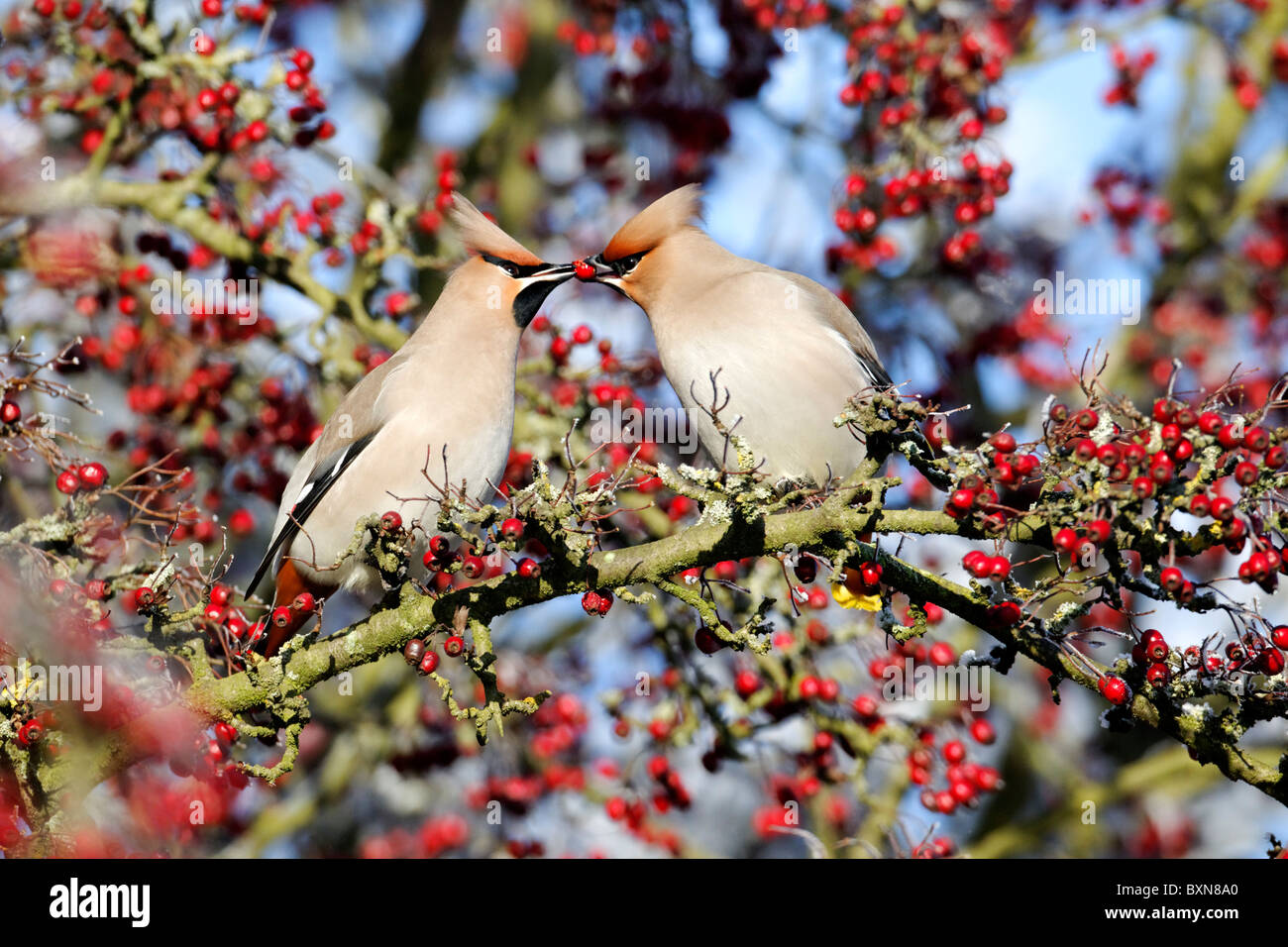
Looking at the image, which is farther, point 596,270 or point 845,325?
point 596,270

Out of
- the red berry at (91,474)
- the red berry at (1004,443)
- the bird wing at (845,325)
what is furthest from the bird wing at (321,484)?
the red berry at (1004,443)

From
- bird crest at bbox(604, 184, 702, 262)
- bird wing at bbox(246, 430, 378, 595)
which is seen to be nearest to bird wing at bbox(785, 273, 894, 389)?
bird crest at bbox(604, 184, 702, 262)

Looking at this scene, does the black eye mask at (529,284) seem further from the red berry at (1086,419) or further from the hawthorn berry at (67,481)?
the red berry at (1086,419)

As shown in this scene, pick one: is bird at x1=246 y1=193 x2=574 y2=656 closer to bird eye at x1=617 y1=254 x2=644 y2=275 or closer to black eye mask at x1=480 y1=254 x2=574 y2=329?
black eye mask at x1=480 y1=254 x2=574 y2=329

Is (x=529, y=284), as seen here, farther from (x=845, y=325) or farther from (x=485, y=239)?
(x=845, y=325)

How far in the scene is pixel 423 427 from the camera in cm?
388

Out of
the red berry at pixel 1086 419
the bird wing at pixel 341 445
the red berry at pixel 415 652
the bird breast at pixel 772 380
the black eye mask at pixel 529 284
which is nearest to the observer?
the red berry at pixel 1086 419

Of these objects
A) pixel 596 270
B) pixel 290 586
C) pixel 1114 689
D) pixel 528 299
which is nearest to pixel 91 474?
pixel 290 586

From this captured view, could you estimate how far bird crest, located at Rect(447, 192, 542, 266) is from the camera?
4305mm

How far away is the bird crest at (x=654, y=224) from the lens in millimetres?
4273

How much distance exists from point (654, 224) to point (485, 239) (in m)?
0.57

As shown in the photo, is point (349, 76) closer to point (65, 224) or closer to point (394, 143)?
point (394, 143)

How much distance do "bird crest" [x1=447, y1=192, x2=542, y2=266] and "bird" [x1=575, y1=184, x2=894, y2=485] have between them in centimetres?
23
